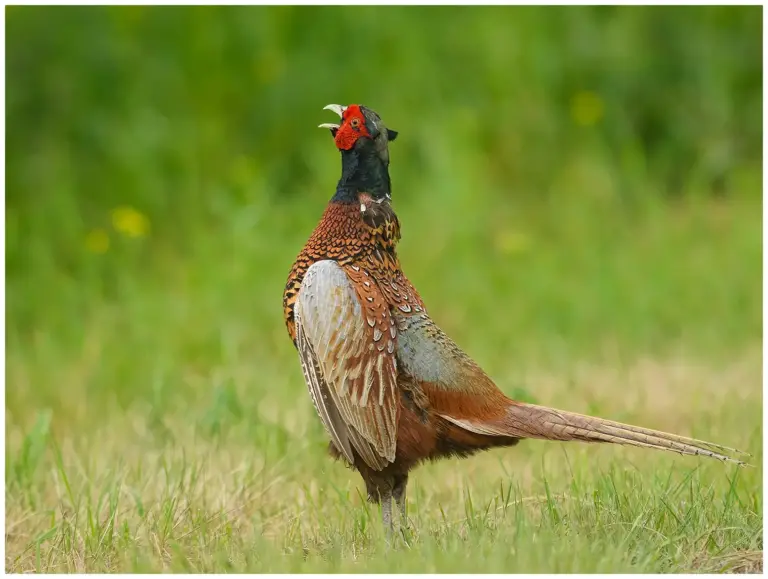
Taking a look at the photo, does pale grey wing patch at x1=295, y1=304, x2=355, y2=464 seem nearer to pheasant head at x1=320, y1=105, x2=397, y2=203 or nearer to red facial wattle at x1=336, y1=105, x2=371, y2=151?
pheasant head at x1=320, y1=105, x2=397, y2=203

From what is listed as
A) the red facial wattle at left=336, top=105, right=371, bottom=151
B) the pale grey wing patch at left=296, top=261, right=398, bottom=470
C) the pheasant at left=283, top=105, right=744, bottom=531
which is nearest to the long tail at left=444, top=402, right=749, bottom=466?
the pheasant at left=283, top=105, right=744, bottom=531

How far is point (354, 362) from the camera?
3.58 metres

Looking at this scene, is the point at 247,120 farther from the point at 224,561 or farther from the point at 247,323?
the point at 224,561

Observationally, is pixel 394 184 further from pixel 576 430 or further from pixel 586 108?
pixel 576 430

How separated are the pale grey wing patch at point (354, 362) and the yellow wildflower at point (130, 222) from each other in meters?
3.68

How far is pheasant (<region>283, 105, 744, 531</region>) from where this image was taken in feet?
11.7

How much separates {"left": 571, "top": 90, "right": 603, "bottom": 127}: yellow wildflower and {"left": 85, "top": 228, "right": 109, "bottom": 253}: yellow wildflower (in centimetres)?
335

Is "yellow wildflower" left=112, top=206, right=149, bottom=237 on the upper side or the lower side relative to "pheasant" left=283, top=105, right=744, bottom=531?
upper

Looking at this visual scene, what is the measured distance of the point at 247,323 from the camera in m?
6.29

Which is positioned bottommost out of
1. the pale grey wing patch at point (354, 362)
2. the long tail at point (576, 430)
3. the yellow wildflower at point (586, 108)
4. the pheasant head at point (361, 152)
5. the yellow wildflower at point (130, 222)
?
the long tail at point (576, 430)

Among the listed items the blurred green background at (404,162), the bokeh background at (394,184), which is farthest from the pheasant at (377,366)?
the blurred green background at (404,162)

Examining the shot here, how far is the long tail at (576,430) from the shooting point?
3420 millimetres

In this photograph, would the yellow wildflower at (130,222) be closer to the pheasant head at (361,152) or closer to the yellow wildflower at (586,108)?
the yellow wildflower at (586,108)

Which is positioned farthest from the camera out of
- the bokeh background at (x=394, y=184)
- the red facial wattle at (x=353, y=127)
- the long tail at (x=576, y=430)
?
the bokeh background at (x=394, y=184)
